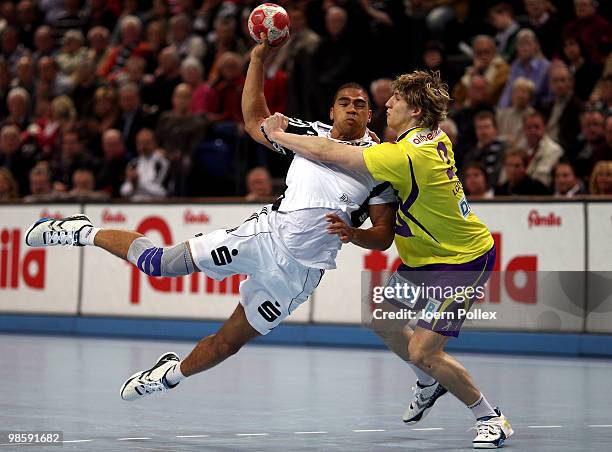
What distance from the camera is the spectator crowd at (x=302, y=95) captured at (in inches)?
594

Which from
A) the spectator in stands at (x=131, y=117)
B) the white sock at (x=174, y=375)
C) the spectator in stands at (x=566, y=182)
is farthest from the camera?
the spectator in stands at (x=131, y=117)

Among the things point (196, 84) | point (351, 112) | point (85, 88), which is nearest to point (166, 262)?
point (351, 112)

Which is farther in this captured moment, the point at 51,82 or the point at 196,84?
the point at 51,82

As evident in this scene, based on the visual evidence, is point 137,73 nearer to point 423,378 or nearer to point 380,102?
point 380,102

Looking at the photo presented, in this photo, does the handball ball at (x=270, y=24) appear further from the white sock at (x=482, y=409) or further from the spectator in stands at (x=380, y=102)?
the spectator in stands at (x=380, y=102)

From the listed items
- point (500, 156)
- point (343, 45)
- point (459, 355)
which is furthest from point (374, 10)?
point (459, 355)

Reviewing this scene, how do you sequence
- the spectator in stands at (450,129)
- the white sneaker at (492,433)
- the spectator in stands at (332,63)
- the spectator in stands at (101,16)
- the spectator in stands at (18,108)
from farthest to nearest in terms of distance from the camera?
the spectator in stands at (101,16) → the spectator in stands at (18,108) → the spectator in stands at (332,63) → the spectator in stands at (450,129) → the white sneaker at (492,433)

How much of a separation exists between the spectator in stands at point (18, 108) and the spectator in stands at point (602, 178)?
11288 mm

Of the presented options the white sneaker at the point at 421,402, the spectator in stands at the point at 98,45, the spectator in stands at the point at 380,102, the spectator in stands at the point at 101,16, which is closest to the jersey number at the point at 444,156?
the white sneaker at the point at 421,402

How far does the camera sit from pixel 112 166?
1797 centimetres

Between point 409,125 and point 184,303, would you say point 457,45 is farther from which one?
point 409,125

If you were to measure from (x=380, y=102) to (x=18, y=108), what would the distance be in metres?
8.07

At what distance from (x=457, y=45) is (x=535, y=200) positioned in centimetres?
460

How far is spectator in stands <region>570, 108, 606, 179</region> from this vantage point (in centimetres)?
1448
